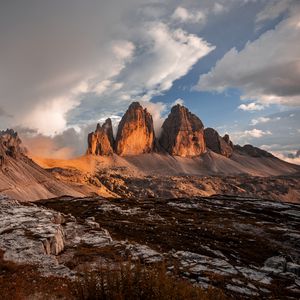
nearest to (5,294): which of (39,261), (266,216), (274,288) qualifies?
(39,261)

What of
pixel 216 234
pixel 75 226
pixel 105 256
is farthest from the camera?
pixel 216 234

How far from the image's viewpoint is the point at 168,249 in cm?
3406

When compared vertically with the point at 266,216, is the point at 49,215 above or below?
above

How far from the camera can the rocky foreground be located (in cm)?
2216

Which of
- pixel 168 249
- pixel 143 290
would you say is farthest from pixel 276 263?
pixel 143 290

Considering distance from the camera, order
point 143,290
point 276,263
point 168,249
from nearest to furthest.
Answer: point 143,290
point 168,249
point 276,263

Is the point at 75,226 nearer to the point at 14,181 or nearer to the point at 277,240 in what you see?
the point at 277,240

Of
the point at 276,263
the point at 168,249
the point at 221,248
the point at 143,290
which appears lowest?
the point at 276,263

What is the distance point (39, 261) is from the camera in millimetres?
23422

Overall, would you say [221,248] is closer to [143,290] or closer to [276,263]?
[276,263]

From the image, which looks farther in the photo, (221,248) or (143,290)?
(221,248)

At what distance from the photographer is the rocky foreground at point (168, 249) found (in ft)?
72.7

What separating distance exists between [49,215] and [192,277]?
77.9 ft

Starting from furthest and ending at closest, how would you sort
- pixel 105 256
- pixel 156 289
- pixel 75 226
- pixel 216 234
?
pixel 216 234 → pixel 75 226 → pixel 105 256 → pixel 156 289
